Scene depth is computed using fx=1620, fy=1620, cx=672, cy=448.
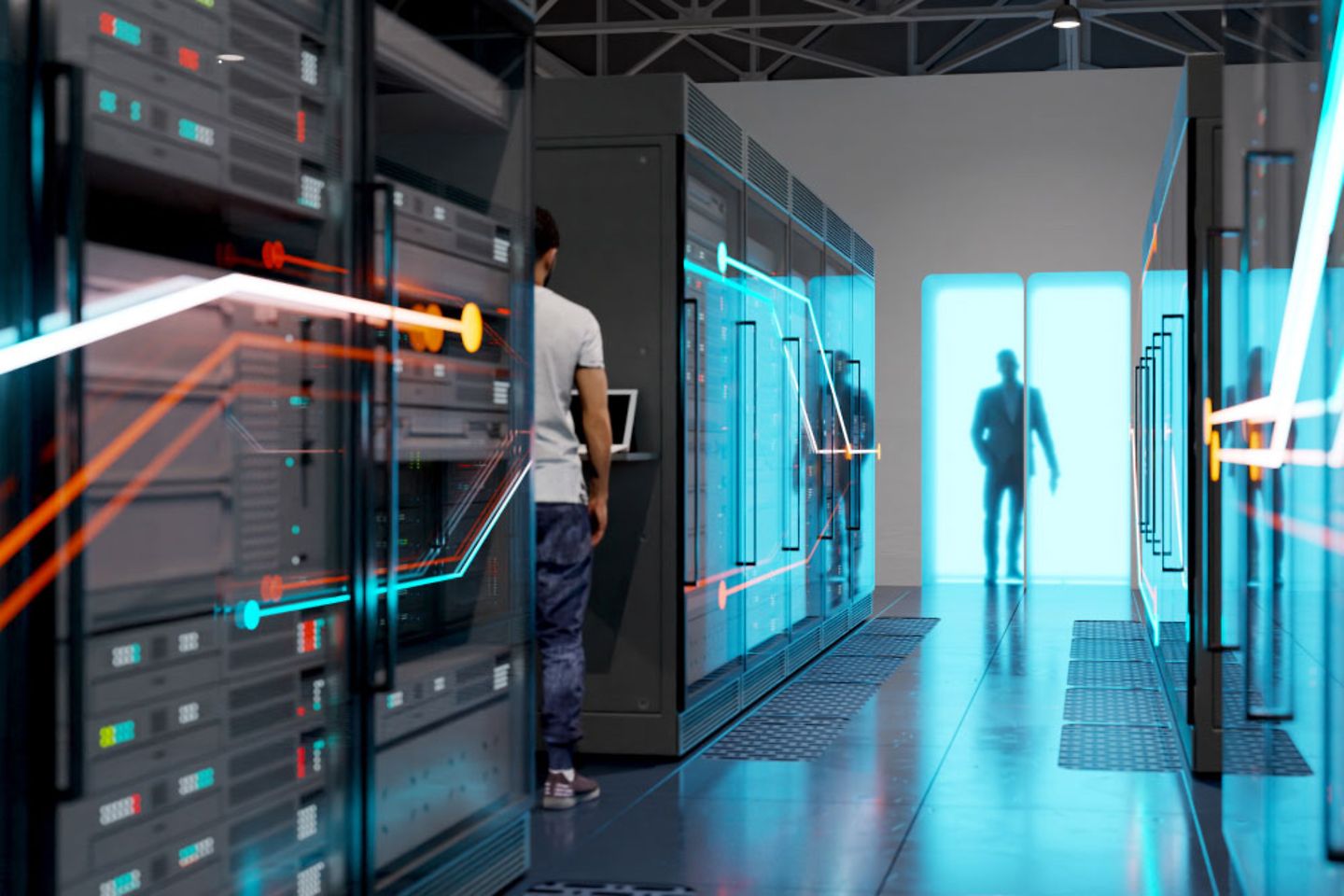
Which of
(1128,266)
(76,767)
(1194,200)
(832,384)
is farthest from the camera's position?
(1128,266)

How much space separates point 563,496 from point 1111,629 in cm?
579

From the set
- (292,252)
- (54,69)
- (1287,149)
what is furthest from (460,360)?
(1287,149)

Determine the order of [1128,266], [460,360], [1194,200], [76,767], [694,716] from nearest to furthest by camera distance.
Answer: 1. [76,767]
2. [460,360]
3. [1194,200]
4. [694,716]
5. [1128,266]

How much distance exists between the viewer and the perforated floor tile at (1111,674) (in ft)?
23.4

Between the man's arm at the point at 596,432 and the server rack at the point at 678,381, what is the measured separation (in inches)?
21.8

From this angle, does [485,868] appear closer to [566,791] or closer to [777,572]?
[566,791]

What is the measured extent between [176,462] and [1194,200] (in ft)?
12.1

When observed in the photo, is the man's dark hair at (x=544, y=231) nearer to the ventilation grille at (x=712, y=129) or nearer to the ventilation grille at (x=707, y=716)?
the ventilation grille at (x=712, y=129)

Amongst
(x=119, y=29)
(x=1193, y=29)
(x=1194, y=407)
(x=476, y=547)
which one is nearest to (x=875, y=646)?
(x=1194, y=407)

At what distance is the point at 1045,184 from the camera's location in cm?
1230

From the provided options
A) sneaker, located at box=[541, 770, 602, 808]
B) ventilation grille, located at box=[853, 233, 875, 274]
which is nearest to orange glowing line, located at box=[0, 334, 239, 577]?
sneaker, located at box=[541, 770, 602, 808]

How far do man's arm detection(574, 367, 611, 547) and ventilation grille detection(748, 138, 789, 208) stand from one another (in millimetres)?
2094

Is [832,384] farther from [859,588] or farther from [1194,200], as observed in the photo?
[1194,200]

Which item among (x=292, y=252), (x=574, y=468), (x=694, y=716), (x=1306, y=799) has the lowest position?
(x=694, y=716)
